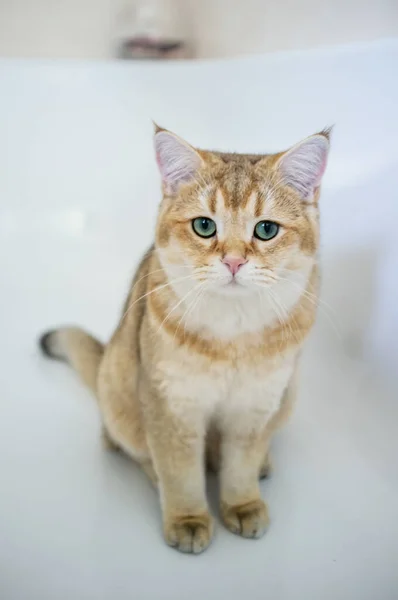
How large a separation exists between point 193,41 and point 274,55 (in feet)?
1.20

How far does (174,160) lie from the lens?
64 centimetres

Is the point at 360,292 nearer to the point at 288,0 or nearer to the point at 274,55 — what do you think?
the point at 274,55

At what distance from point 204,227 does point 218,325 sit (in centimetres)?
11

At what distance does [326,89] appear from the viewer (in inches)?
39.9

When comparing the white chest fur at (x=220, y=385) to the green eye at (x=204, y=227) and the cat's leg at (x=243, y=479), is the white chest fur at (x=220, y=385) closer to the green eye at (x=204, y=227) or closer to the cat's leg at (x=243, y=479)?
the cat's leg at (x=243, y=479)

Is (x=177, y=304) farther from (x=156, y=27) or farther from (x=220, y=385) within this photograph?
(x=156, y=27)

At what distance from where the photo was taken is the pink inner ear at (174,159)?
0.62m

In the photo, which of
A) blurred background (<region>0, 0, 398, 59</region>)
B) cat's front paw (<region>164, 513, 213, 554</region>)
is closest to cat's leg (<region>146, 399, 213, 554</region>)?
cat's front paw (<region>164, 513, 213, 554</region>)

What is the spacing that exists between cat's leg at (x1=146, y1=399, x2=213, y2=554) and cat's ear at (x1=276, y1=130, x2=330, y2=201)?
0.28 metres

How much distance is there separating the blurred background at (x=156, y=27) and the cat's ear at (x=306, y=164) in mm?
722

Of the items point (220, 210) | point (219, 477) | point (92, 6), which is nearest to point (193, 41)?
point (92, 6)

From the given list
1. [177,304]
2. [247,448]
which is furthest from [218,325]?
[247,448]

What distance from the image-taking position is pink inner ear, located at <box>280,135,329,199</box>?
594mm

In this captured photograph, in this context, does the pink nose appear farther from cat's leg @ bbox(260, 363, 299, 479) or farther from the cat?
cat's leg @ bbox(260, 363, 299, 479)
